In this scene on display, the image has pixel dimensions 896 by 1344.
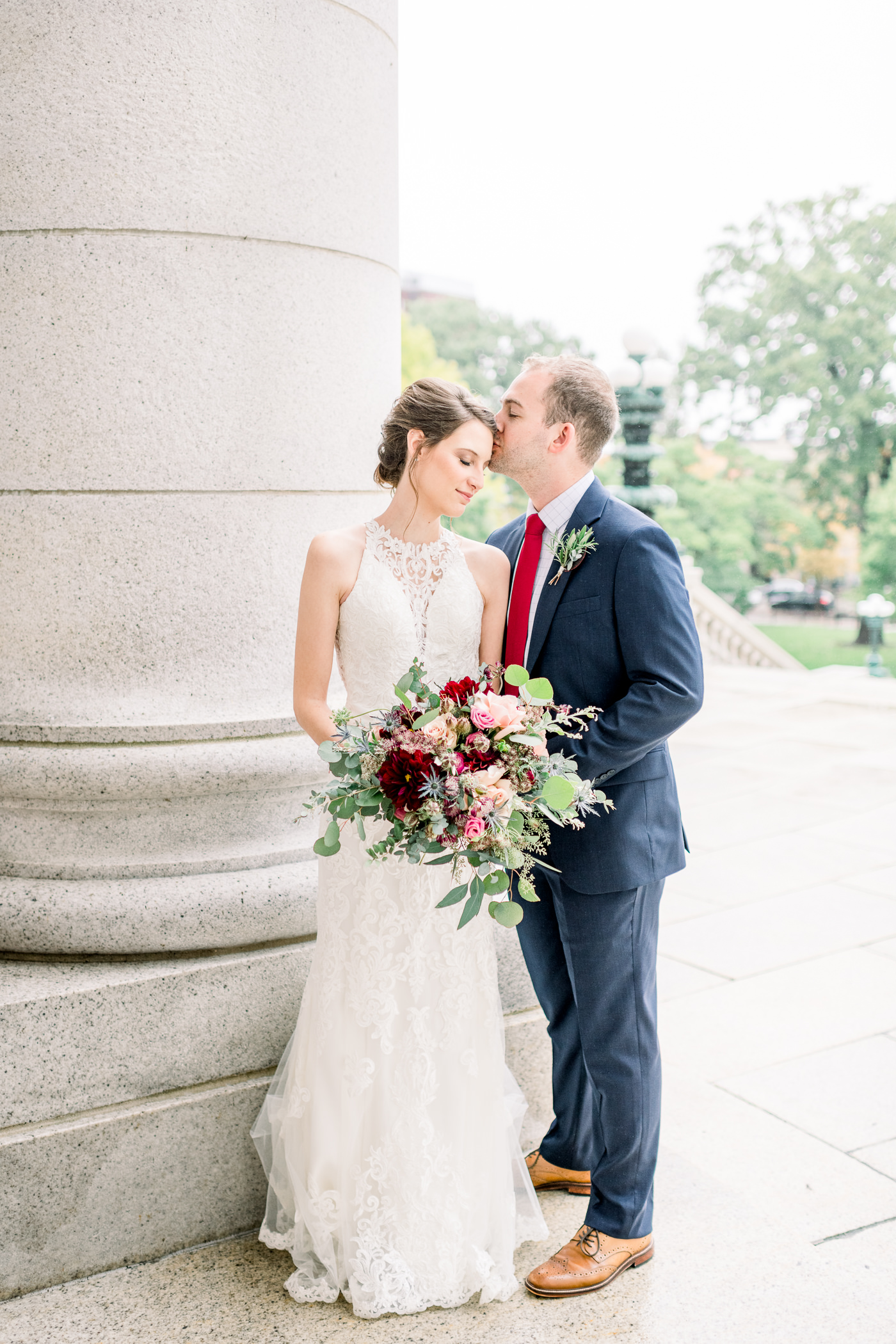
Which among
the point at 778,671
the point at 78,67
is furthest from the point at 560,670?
the point at 778,671

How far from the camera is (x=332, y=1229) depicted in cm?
308

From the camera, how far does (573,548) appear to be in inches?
122

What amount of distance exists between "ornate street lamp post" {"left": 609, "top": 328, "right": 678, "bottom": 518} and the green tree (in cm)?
2569

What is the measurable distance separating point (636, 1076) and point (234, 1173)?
1.19 meters

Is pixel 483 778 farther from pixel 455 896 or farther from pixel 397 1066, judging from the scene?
pixel 397 1066

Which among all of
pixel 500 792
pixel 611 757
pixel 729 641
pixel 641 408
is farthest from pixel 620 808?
pixel 729 641

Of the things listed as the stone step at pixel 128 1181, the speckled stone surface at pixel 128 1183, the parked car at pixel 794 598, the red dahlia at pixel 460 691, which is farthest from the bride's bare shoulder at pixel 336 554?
the parked car at pixel 794 598

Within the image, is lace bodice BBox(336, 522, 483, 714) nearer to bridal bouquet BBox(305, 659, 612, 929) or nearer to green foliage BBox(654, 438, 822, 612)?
bridal bouquet BBox(305, 659, 612, 929)

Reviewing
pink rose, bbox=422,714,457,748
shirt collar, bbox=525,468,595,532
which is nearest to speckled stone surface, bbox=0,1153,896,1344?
pink rose, bbox=422,714,457,748

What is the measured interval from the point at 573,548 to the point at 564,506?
0.17 meters

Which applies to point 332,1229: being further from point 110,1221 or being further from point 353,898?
point 353,898

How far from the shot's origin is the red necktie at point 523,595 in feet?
10.7

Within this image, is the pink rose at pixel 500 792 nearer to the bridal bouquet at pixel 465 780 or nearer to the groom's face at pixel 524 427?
the bridal bouquet at pixel 465 780

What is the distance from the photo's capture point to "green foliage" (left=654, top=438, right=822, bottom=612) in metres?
38.1
